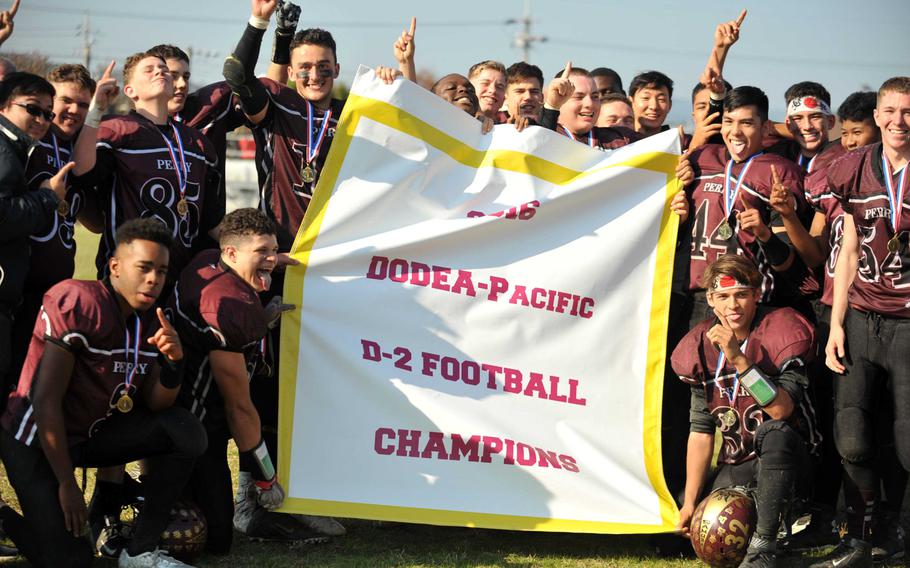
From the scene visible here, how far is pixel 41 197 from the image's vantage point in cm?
568

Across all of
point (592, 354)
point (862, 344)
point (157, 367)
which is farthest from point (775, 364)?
point (157, 367)

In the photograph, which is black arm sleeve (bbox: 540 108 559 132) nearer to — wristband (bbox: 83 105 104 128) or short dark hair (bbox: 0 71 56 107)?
wristband (bbox: 83 105 104 128)

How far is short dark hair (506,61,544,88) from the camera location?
7.79 m

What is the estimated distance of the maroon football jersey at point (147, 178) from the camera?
630cm

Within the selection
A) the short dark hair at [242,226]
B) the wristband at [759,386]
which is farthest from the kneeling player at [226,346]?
the wristband at [759,386]

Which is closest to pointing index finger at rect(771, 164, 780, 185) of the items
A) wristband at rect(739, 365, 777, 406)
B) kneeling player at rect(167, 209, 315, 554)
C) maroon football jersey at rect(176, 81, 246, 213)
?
wristband at rect(739, 365, 777, 406)

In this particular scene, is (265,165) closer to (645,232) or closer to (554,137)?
(554,137)

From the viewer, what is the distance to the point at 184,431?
572 centimetres

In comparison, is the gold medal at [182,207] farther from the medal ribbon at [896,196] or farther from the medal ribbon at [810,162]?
the medal ribbon at [896,196]

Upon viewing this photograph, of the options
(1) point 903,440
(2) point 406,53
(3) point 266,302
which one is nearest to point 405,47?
(2) point 406,53

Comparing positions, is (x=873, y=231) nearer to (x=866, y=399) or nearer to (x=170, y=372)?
(x=866, y=399)

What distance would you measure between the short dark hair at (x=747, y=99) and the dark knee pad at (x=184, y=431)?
3654 mm

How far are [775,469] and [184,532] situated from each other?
126 inches

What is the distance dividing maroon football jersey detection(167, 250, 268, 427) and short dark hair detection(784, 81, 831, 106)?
3827 millimetres
